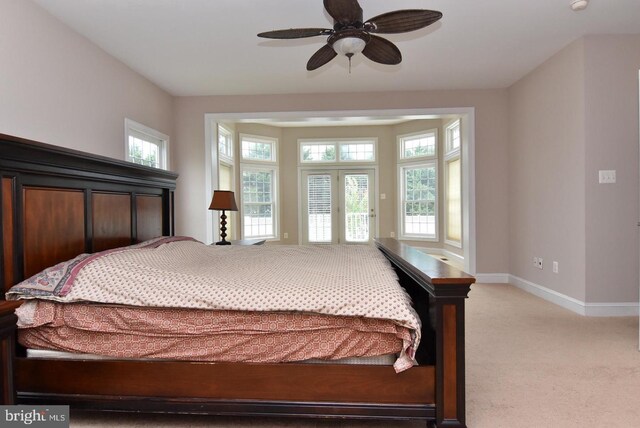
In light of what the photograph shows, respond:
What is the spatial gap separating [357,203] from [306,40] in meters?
4.57

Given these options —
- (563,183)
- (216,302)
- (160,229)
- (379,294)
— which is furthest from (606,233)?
(160,229)

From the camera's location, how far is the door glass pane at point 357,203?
7.52 metres

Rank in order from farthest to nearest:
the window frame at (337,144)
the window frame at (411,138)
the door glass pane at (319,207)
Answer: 1. the door glass pane at (319,207)
2. the window frame at (337,144)
3. the window frame at (411,138)

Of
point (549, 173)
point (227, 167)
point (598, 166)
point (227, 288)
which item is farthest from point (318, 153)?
point (227, 288)

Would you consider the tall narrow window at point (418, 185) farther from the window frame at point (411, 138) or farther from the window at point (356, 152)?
the window at point (356, 152)

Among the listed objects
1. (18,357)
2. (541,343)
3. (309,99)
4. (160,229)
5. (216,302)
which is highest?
(309,99)

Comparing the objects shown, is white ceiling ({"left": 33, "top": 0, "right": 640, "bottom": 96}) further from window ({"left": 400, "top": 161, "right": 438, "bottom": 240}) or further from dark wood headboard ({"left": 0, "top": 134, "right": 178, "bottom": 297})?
window ({"left": 400, "top": 161, "right": 438, "bottom": 240})

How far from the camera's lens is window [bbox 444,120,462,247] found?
20.2 feet

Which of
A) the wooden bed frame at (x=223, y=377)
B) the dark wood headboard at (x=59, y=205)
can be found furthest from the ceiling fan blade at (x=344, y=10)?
the dark wood headboard at (x=59, y=205)

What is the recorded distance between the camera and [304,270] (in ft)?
5.89

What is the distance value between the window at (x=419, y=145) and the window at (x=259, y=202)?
2758 mm

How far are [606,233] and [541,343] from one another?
1436 millimetres

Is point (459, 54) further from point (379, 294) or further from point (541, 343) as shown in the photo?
point (379, 294)

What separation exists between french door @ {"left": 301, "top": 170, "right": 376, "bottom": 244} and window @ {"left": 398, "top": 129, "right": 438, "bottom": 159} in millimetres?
884
